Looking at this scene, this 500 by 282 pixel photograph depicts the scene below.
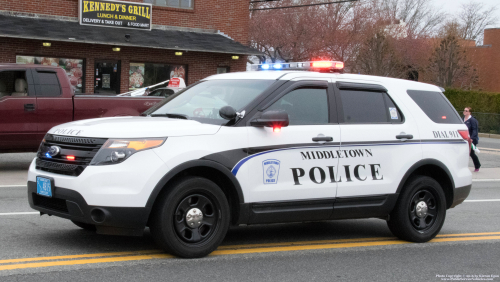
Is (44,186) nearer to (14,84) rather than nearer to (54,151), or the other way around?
(54,151)

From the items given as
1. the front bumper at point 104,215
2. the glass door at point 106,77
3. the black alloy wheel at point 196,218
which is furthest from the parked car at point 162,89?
the front bumper at point 104,215

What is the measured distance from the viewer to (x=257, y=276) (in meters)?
5.35

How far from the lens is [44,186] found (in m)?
5.70

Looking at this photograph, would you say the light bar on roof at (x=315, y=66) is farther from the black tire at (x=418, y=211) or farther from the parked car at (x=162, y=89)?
the parked car at (x=162, y=89)

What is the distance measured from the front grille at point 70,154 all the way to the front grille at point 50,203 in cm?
26

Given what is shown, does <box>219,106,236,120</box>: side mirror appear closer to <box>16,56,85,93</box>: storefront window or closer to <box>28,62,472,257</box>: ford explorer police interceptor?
<box>28,62,472,257</box>: ford explorer police interceptor

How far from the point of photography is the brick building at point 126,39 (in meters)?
22.1

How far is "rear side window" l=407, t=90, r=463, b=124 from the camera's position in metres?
7.33

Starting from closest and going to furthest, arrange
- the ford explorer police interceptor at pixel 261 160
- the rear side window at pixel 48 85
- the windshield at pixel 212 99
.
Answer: the ford explorer police interceptor at pixel 261 160 → the windshield at pixel 212 99 → the rear side window at pixel 48 85

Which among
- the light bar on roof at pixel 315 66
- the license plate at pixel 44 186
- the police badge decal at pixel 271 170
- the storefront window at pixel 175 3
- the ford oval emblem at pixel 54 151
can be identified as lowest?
the license plate at pixel 44 186

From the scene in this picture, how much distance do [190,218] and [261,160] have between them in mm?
891

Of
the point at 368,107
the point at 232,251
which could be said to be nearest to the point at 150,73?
the point at 368,107

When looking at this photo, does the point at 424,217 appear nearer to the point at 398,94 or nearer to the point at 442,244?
the point at 442,244

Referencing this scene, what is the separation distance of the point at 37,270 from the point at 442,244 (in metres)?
4.44
